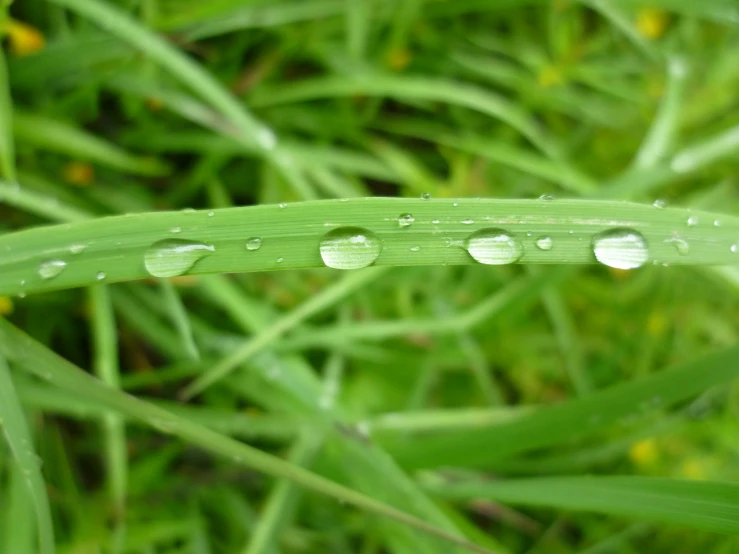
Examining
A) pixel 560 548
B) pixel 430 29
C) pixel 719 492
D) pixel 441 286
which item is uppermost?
pixel 430 29

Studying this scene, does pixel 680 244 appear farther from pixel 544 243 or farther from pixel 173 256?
pixel 173 256

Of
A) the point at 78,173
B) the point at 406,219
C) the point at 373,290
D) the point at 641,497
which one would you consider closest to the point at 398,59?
the point at 373,290

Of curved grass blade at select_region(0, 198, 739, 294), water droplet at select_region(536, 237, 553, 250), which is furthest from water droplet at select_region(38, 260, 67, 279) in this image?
water droplet at select_region(536, 237, 553, 250)

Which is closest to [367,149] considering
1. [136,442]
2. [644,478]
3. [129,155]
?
[129,155]

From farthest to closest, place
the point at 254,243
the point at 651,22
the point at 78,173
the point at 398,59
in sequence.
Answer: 1. the point at 651,22
2. the point at 398,59
3. the point at 78,173
4. the point at 254,243

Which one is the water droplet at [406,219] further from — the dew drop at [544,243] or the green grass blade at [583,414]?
the green grass blade at [583,414]

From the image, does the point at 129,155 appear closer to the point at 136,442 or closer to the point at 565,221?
the point at 136,442

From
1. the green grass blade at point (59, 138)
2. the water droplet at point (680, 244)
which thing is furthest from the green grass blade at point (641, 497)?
the green grass blade at point (59, 138)
